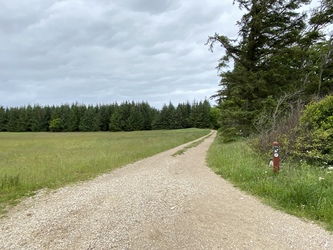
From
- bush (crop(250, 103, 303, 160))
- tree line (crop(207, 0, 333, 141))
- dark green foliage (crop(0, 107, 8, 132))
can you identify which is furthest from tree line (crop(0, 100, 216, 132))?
bush (crop(250, 103, 303, 160))

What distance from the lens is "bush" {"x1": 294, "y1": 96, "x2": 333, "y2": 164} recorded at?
7266mm

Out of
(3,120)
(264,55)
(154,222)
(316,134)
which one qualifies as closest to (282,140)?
(316,134)

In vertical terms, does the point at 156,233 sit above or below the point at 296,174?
below

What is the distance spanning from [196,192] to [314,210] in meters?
2.53

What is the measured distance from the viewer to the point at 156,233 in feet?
11.7

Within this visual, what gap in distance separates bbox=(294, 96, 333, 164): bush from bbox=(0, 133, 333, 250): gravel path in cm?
335

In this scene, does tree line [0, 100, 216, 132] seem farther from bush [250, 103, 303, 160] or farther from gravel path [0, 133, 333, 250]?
gravel path [0, 133, 333, 250]

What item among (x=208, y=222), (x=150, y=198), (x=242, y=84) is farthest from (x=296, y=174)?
(x=242, y=84)

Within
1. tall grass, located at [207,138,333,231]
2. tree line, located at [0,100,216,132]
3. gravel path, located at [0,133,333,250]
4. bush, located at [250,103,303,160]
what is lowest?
gravel path, located at [0,133,333,250]

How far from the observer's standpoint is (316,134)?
24.3ft

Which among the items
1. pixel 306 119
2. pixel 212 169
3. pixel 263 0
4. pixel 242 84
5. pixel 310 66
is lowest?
pixel 212 169

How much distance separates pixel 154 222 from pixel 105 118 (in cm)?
7646

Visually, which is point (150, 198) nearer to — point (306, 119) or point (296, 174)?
point (296, 174)

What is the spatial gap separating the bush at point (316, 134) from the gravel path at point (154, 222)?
3.35m
